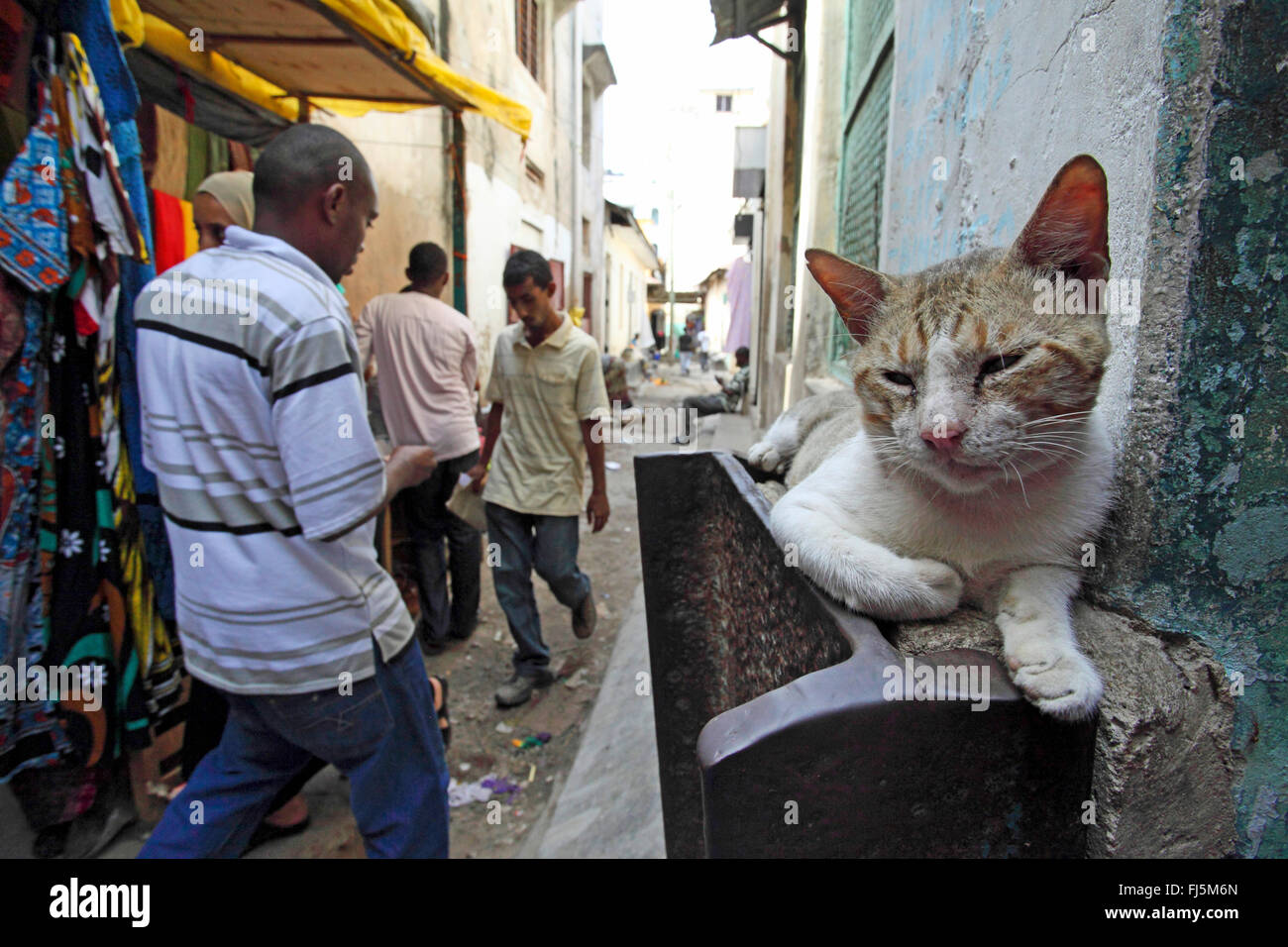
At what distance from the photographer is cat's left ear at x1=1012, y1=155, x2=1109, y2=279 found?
97 centimetres

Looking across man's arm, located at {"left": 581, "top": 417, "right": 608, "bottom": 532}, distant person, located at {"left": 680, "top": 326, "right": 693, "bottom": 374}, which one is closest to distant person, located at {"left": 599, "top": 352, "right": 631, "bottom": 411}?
man's arm, located at {"left": 581, "top": 417, "right": 608, "bottom": 532}

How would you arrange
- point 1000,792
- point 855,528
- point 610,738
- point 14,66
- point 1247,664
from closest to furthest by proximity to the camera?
point 1000,792
point 1247,664
point 855,528
point 14,66
point 610,738

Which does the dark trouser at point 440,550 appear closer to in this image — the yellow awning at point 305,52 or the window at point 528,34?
the yellow awning at point 305,52

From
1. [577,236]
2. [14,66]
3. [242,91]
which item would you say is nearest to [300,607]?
[14,66]

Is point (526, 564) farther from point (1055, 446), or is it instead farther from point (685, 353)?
point (685, 353)

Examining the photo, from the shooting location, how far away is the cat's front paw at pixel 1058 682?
0.86 m

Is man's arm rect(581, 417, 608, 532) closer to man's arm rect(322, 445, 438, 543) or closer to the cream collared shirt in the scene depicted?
the cream collared shirt

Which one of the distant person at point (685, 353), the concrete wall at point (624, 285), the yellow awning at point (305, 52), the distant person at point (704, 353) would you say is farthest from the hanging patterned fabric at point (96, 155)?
the distant person at point (704, 353)

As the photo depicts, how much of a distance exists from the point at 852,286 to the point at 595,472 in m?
2.99

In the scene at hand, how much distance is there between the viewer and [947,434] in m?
1.05

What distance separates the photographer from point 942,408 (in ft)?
3.52
